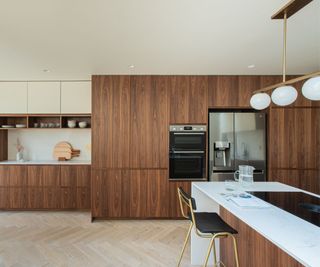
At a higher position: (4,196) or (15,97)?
(15,97)

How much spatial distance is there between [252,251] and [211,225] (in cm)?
41

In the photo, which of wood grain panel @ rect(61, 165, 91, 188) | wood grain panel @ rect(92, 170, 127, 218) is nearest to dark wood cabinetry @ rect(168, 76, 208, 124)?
wood grain panel @ rect(92, 170, 127, 218)

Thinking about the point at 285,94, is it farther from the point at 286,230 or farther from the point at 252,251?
the point at 252,251

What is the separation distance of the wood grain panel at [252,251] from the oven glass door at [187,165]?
3.83ft

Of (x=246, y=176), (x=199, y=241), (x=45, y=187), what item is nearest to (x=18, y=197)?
(x=45, y=187)

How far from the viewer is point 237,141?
3316mm

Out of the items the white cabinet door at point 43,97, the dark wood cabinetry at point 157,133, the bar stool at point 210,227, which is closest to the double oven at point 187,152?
the dark wood cabinetry at point 157,133

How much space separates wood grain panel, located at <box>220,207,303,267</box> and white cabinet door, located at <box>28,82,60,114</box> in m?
3.40

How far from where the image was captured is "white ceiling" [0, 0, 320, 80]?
1.60m

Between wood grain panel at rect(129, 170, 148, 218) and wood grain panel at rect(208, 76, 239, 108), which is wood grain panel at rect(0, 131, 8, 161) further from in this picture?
wood grain panel at rect(208, 76, 239, 108)

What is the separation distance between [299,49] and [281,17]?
893 millimetres

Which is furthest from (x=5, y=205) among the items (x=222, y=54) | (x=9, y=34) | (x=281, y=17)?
(x=281, y=17)

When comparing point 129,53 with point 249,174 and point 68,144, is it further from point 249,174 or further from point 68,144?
point 68,144

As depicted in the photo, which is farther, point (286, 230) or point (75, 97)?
point (75, 97)
